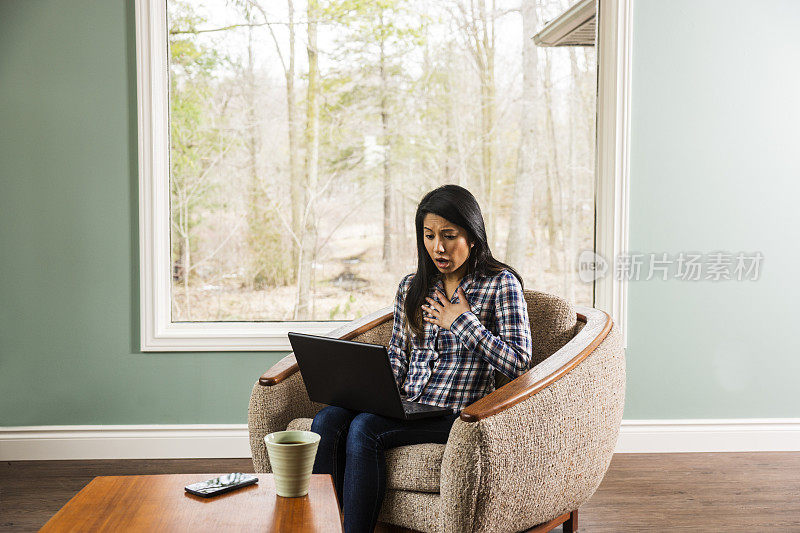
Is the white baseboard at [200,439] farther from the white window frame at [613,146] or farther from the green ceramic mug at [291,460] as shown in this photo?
the green ceramic mug at [291,460]

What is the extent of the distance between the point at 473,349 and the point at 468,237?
13.6 inches

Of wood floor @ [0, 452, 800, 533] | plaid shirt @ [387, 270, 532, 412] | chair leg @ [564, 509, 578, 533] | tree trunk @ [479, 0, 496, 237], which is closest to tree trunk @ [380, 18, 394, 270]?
tree trunk @ [479, 0, 496, 237]

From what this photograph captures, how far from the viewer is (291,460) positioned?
1409 mm

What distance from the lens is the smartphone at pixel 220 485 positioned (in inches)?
57.0

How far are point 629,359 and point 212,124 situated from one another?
2.12 m

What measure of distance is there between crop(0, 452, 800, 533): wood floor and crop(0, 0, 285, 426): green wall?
0.24 meters

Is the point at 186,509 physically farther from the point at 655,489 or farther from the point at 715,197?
the point at 715,197

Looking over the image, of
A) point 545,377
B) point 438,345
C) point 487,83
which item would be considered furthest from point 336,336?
point 487,83

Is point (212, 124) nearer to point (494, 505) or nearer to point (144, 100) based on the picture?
point (144, 100)

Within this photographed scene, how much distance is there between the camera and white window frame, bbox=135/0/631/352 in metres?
2.92

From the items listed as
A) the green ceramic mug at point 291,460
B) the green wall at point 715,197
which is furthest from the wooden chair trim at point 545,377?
the green wall at point 715,197

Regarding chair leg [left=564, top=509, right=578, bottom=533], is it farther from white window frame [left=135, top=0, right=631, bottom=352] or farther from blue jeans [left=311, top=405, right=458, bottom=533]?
white window frame [left=135, top=0, right=631, bottom=352]

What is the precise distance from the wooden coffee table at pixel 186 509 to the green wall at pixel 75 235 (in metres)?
1.53

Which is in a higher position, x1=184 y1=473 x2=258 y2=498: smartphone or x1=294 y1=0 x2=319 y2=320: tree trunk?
x1=294 y1=0 x2=319 y2=320: tree trunk
